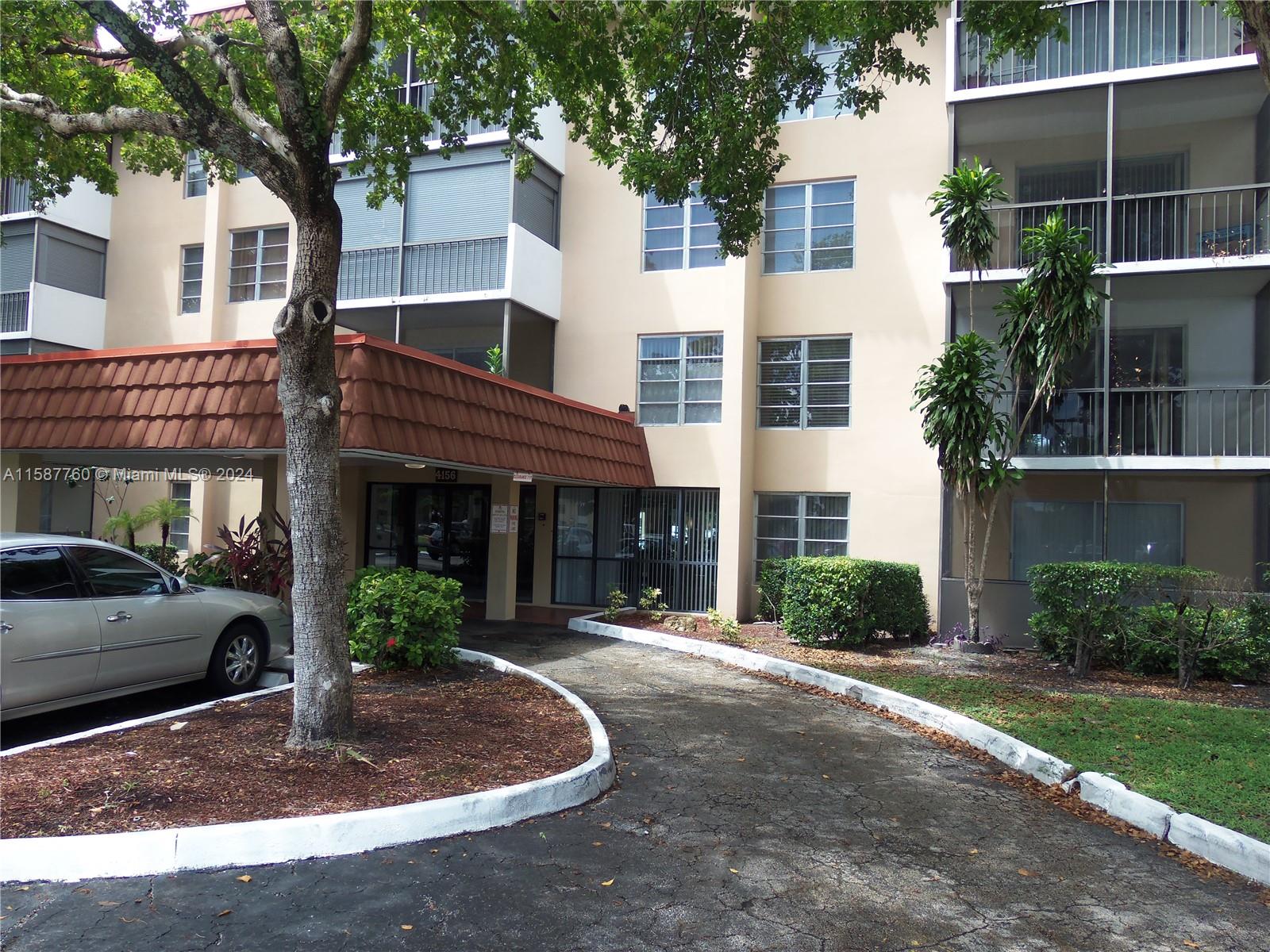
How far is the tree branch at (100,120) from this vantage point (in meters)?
6.35

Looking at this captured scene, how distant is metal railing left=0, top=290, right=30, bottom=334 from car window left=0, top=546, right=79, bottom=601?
14.2 metres

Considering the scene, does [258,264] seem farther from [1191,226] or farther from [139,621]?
[1191,226]

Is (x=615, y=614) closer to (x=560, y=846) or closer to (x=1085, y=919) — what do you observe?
(x=560, y=846)

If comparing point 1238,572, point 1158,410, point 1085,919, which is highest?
point 1158,410

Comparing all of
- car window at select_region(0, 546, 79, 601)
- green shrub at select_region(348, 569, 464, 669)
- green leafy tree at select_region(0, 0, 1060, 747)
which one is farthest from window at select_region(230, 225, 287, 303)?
car window at select_region(0, 546, 79, 601)

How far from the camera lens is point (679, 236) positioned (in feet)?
51.7

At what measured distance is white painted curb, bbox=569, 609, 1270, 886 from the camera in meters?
4.96

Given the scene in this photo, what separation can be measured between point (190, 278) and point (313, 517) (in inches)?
606

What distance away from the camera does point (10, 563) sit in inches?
261

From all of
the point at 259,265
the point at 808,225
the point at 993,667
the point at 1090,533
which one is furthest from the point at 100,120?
the point at 1090,533

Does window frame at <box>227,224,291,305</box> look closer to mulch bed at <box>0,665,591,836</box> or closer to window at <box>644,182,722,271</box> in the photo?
window at <box>644,182,722,271</box>

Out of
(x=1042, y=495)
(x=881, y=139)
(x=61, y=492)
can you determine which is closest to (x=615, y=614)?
(x=1042, y=495)

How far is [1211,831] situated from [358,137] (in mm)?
9839

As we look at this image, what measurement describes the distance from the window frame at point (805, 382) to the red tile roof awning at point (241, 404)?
4993 mm
